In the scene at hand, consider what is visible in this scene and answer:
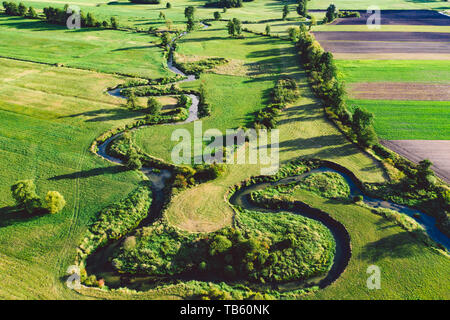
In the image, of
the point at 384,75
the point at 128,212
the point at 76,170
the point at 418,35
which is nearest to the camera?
the point at 128,212

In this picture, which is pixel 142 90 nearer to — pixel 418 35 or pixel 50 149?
→ pixel 50 149

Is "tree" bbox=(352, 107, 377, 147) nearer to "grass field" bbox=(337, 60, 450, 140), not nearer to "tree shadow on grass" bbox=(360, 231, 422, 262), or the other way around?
"grass field" bbox=(337, 60, 450, 140)

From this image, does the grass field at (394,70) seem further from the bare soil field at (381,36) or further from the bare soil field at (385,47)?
the bare soil field at (381,36)

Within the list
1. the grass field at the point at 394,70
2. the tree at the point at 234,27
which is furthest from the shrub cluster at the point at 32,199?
the tree at the point at 234,27

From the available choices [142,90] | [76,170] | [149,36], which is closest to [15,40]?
[149,36]

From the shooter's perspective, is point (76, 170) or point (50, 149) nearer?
point (76, 170)

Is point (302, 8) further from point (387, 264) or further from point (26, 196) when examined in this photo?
point (26, 196)
